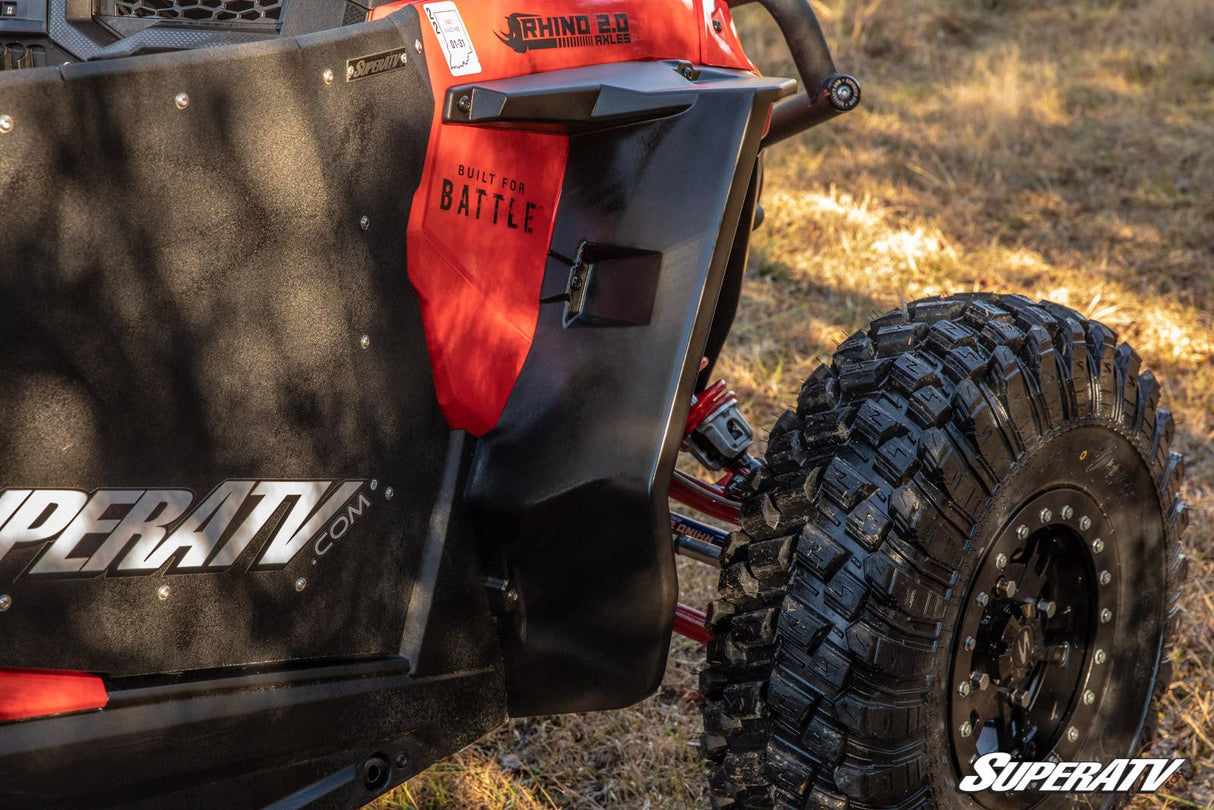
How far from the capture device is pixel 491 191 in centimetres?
174

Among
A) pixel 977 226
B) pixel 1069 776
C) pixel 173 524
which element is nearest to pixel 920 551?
pixel 1069 776

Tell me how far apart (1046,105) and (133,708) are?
7058mm

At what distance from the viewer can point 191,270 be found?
139cm

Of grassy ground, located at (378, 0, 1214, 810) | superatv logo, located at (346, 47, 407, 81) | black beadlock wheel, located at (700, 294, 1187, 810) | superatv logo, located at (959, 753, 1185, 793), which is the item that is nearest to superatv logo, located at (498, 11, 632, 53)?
superatv logo, located at (346, 47, 407, 81)

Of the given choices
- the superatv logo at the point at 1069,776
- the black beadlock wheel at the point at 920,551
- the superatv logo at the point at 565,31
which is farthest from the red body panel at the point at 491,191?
the superatv logo at the point at 1069,776

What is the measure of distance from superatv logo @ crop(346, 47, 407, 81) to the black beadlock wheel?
2.69ft

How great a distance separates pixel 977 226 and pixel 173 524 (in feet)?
16.9

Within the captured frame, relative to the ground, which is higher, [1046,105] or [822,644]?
[1046,105]

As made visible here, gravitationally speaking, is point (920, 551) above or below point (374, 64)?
below

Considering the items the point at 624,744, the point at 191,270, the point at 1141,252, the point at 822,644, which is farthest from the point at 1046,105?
the point at 191,270

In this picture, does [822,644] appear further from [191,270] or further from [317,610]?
[191,270]

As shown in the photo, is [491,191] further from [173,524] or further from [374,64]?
[173,524]

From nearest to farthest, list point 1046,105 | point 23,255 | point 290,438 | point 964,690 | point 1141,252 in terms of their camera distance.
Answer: point 23,255, point 290,438, point 964,690, point 1141,252, point 1046,105

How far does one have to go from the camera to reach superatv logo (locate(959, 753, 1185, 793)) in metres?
2.01
